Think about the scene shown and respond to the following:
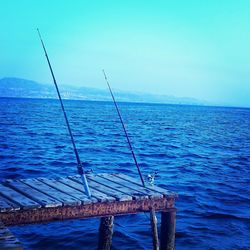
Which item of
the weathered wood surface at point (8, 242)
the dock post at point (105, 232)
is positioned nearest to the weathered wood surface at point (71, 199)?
the dock post at point (105, 232)

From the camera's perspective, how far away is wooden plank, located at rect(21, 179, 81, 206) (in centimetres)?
665

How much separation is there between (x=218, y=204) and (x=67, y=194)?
31.6 ft

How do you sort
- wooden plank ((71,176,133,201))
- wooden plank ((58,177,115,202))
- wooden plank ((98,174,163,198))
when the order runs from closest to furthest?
wooden plank ((58,177,115,202))
wooden plank ((71,176,133,201))
wooden plank ((98,174,163,198))

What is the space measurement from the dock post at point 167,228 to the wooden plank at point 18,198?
2.96 metres

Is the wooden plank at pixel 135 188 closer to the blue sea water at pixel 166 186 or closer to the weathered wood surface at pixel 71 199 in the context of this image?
the weathered wood surface at pixel 71 199

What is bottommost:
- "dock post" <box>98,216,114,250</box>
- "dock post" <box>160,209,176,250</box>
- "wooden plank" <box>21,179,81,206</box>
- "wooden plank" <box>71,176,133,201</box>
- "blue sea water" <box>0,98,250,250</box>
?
"blue sea water" <box>0,98,250,250</box>

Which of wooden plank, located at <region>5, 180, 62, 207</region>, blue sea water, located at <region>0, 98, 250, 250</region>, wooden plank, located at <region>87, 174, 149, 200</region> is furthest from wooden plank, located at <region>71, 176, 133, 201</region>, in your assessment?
blue sea water, located at <region>0, 98, 250, 250</region>

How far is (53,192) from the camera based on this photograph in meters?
7.17

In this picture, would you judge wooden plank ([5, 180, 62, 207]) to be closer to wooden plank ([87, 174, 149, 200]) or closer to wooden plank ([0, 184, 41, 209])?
wooden plank ([0, 184, 41, 209])

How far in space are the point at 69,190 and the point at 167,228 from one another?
2.38 m

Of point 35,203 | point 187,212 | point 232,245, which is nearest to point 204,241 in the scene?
point 232,245

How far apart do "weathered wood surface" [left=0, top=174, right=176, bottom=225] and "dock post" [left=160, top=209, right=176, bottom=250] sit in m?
0.30

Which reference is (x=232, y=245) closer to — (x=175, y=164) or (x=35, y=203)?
(x=35, y=203)

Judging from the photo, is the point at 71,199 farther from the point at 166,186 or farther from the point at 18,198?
the point at 166,186
